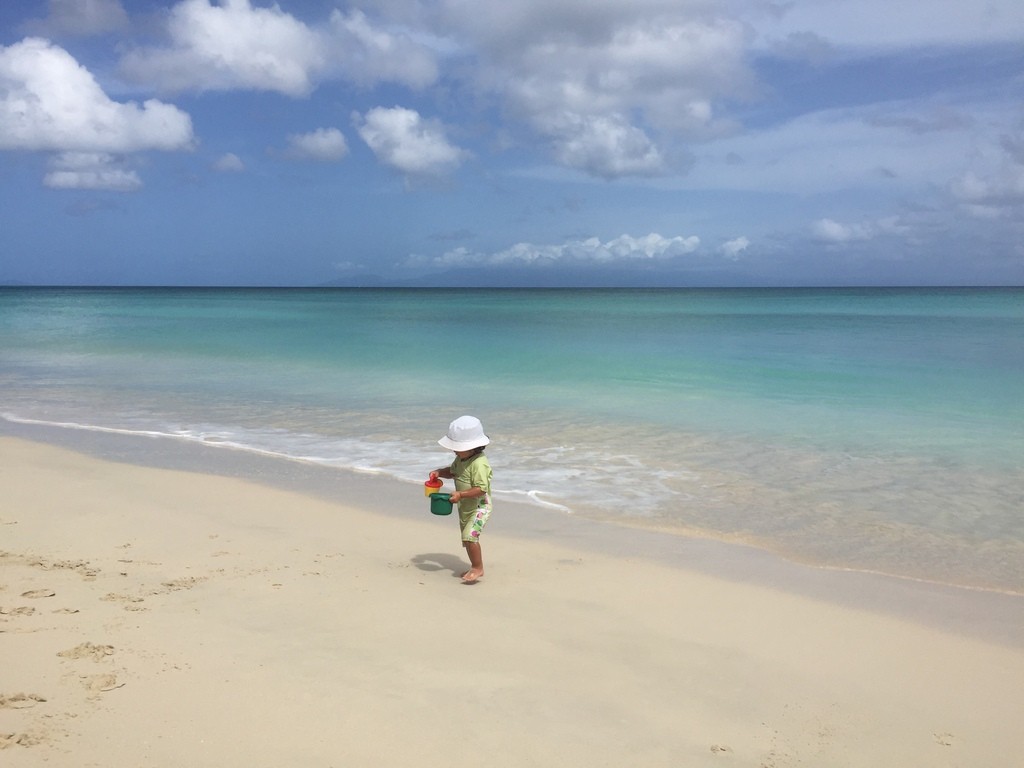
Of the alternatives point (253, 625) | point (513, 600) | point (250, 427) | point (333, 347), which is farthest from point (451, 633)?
point (333, 347)

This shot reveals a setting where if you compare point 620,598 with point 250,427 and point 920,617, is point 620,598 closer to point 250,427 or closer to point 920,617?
point 920,617

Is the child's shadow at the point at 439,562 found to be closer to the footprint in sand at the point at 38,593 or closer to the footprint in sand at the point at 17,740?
the footprint in sand at the point at 38,593

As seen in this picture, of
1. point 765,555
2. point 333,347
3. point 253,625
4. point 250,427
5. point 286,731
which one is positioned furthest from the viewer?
point 333,347

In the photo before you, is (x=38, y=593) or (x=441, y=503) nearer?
(x=38, y=593)

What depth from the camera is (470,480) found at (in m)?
5.77

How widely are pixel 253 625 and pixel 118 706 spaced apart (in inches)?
42.3

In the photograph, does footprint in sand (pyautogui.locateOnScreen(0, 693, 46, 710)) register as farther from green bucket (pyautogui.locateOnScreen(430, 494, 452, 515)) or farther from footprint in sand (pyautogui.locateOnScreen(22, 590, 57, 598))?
green bucket (pyautogui.locateOnScreen(430, 494, 452, 515))

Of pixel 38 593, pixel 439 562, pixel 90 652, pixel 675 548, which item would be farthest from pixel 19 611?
pixel 675 548

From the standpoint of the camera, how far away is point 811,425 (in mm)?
13016

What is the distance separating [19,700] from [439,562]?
10.1ft

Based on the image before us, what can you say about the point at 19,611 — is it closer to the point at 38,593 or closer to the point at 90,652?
the point at 38,593

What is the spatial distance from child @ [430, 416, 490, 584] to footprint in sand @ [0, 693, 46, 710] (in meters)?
2.62

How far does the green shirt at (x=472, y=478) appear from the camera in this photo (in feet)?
18.9

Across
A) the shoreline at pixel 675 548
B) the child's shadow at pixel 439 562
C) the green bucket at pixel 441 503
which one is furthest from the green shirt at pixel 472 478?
the shoreline at pixel 675 548
